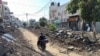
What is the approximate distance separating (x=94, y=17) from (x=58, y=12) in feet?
128

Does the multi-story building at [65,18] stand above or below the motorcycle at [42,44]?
above

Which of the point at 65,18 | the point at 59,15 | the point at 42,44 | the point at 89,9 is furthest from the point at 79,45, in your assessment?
the point at 59,15

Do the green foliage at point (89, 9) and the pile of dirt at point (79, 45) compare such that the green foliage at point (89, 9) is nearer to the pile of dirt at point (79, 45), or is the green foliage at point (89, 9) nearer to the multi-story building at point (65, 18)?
the pile of dirt at point (79, 45)

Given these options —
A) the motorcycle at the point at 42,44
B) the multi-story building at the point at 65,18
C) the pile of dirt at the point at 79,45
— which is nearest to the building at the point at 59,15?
the multi-story building at the point at 65,18

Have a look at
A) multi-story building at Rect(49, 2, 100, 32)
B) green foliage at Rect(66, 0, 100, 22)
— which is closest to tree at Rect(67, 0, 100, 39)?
green foliage at Rect(66, 0, 100, 22)

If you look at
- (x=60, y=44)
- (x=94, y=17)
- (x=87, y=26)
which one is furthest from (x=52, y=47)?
(x=87, y=26)

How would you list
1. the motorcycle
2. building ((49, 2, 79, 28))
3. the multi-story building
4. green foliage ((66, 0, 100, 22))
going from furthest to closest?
building ((49, 2, 79, 28)) → the multi-story building → green foliage ((66, 0, 100, 22)) → the motorcycle

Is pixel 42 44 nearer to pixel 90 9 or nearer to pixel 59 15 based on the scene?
pixel 90 9

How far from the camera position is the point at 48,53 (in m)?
18.5

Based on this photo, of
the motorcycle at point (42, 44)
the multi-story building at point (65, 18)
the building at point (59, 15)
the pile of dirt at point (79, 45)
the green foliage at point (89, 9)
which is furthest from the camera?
the building at point (59, 15)

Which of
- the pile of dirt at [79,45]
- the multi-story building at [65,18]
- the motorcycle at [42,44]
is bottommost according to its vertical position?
the pile of dirt at [79,45]

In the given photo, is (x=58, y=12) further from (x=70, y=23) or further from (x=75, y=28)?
(x=75, y=28)

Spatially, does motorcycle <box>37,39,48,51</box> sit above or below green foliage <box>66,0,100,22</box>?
below

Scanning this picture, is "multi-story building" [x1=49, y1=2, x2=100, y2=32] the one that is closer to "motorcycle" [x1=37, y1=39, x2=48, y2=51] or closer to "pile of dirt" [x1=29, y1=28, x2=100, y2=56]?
"pile of dirt" [x1=29, y1=28, x2=100, y2=56]
